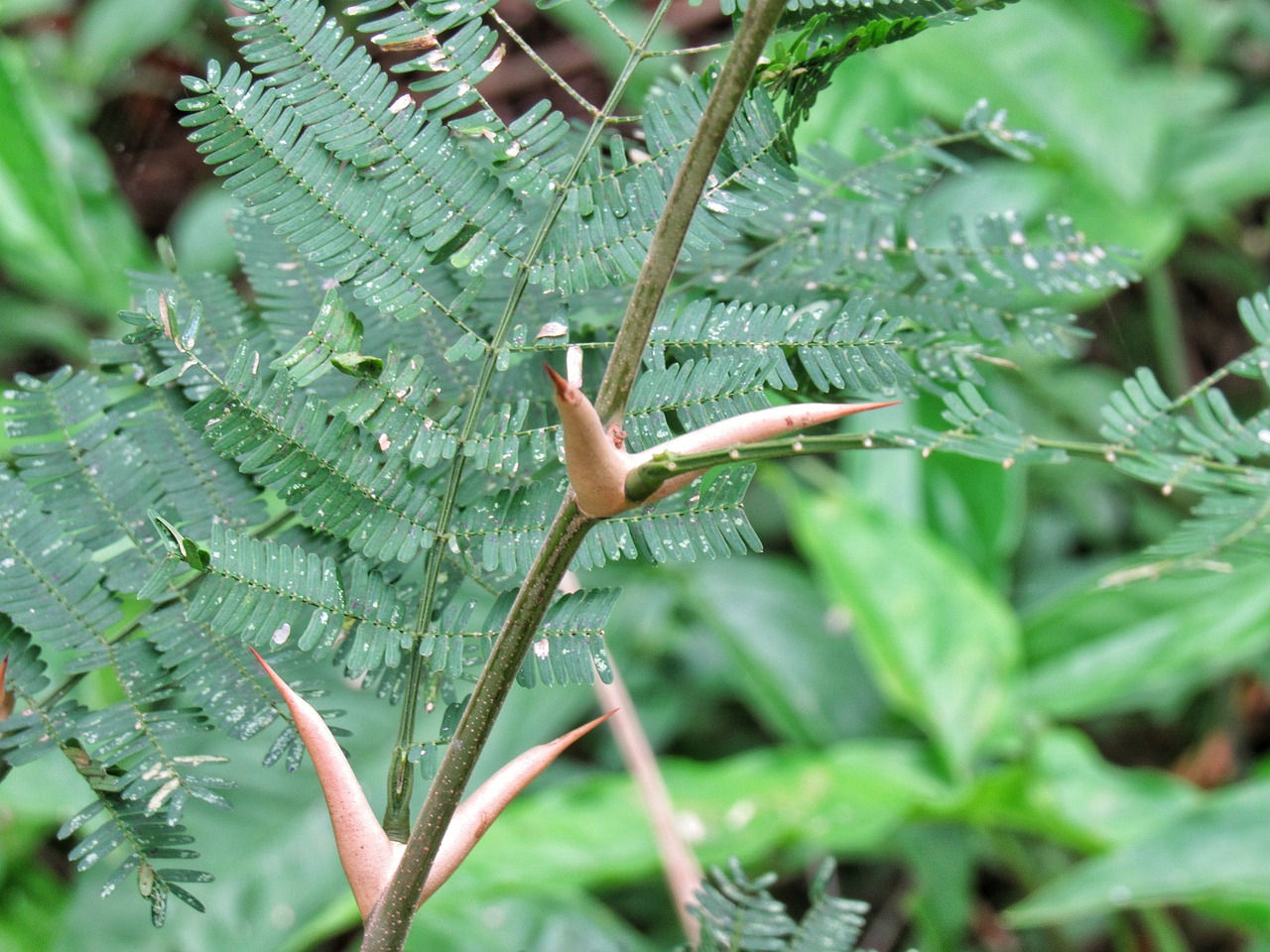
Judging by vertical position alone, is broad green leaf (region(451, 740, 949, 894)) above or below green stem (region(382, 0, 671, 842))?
below

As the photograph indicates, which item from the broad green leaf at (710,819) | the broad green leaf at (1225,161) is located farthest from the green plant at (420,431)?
the broad green leaf at (1225,161)

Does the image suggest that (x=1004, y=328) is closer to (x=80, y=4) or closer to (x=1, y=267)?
(x=1, y=267)

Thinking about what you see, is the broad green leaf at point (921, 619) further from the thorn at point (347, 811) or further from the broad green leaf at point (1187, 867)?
the thorn at point (347, 811)

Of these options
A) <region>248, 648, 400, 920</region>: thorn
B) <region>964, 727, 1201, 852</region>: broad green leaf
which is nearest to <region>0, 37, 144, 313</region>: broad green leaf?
<region>248, 648, 400, 920</region>: thorn

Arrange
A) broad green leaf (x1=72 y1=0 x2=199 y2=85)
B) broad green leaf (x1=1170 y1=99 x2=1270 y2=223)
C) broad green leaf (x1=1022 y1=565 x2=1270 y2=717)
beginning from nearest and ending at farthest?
broad green leaf (x1=1022 y1=565 x2=1270 y2=717)
broad green leaf (x1=1170 y1=99 x2=1270 y2=223)
broad green leaf (x1=72 y1=0 x2=199 y2=85)

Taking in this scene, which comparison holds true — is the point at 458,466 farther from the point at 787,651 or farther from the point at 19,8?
the point at 19,8

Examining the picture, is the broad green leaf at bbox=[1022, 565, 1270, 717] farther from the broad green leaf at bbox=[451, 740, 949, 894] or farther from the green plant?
the green plant

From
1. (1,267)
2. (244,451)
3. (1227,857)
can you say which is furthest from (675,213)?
(1,267)

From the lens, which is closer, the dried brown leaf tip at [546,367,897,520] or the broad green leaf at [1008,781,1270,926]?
the dried brown leaf tip at [546,367,897,520]

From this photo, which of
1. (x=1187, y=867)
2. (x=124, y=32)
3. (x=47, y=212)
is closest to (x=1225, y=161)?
(x=1187, y=867)
